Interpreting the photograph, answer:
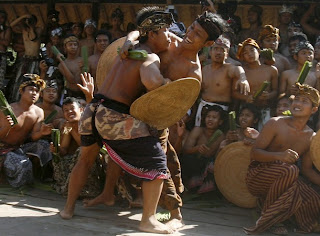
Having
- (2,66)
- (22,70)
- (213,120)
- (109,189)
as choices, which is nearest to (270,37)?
(213,120)

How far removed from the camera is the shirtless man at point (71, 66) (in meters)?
6.97

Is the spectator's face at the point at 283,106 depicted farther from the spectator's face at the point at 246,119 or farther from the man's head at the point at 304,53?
the man's head at the point at 304,53

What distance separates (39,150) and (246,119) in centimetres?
228

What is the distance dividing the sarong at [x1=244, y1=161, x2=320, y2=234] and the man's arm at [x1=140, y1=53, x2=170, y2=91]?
4.00 feet

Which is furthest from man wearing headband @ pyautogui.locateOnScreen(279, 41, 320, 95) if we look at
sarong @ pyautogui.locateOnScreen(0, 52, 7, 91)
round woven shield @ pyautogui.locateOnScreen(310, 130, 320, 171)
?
sarong @ pyautogui.locateOnScreen(0, 52, 7, 91)

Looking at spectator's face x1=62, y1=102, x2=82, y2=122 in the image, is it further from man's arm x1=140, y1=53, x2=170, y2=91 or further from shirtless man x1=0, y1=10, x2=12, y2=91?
shirtless man x1=0, y1=10, x2=12, y2=91

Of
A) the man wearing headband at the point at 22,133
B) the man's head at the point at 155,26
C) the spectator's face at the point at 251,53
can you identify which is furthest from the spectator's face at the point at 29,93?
the spectator's face at the point at 251,53

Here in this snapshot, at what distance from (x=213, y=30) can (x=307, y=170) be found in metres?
1.49

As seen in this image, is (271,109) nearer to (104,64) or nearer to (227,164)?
(227,164)

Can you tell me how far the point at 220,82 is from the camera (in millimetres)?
6055

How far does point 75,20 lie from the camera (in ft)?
35.6

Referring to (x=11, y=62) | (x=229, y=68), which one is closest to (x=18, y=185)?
(x=229, y=68)

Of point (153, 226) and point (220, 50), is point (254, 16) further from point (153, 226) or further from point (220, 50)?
point (153, 226)

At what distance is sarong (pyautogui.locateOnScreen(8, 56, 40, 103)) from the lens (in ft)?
26.7
